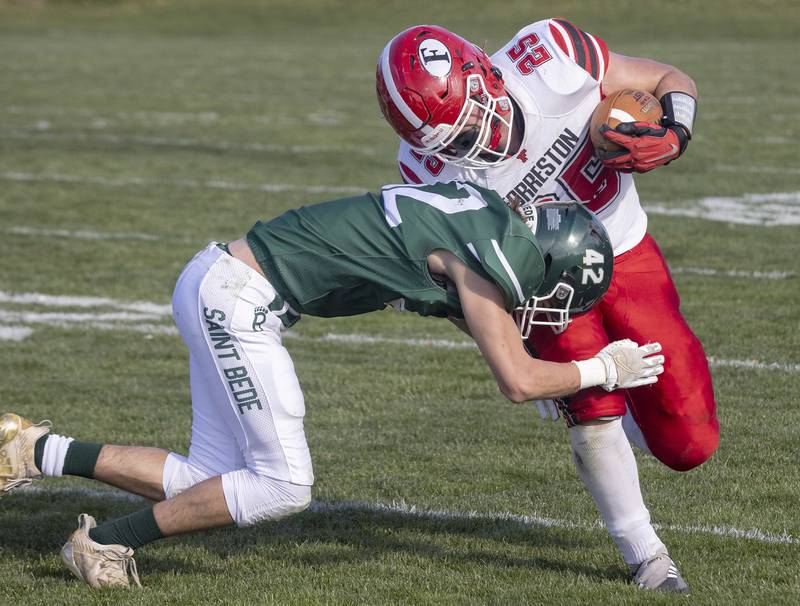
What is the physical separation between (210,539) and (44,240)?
545cm

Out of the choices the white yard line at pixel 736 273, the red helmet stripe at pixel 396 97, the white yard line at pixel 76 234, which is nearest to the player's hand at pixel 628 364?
the red helmet stripe at pixel 396 97

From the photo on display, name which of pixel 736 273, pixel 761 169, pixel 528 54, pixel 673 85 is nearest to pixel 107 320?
pixel 736 273

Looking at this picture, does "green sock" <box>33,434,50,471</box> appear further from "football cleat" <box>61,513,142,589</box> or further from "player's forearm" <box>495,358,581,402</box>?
"player's forearm" <box>495,358,581,402</box>

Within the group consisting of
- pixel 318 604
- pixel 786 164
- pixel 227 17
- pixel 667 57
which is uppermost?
pixel 318 604

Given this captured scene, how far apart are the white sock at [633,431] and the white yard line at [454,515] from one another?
0.95 feet

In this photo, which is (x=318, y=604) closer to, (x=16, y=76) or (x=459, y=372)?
(x=459, y=372)

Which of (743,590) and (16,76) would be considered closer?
(743,590)

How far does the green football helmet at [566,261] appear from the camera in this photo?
366 centimetres

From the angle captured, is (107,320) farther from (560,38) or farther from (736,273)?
(560,38)

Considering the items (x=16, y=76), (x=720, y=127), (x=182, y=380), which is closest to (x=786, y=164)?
(x=720, y=127)

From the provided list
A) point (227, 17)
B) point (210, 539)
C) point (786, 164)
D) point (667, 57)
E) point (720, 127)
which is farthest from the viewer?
point (227, 17)

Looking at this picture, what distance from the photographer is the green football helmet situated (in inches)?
144

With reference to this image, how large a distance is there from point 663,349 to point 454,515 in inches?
36.9

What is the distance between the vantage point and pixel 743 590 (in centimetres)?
376
